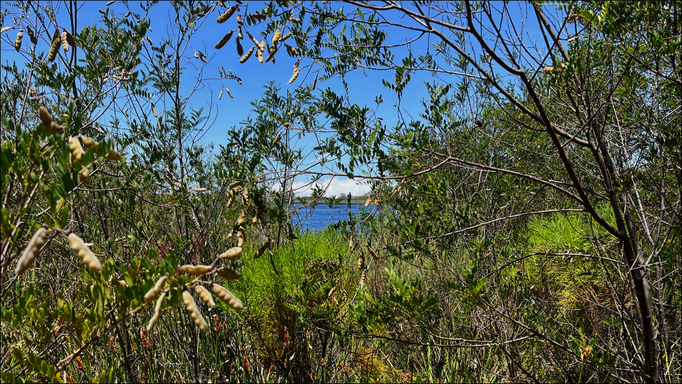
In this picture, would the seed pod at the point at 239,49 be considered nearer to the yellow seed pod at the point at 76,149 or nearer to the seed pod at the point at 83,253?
the yellow seed pod at the point at 76,149

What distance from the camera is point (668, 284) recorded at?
2576 mm

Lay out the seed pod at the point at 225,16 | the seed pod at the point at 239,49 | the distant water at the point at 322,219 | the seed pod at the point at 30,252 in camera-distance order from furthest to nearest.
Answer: the distant water at the point at 322,219 < the seed pod at the point at 239,49 < the seed pod at the point at 225,16 < the seed pod at the point at 30,252

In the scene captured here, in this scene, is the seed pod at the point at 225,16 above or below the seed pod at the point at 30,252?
above

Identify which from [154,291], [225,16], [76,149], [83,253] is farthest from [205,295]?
[225,16]

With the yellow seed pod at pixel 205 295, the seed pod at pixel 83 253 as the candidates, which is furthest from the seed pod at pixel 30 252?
the yellow seed pod at pixel 205 295

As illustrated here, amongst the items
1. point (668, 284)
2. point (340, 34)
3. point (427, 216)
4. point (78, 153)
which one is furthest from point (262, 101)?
point (668, 284)

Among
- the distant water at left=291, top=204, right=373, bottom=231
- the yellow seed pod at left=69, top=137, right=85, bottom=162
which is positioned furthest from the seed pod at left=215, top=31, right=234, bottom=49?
the distant water at left=291, top=204, right=373, bottom=231

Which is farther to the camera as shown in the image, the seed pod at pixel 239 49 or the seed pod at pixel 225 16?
the seed pod at pixel 239 49

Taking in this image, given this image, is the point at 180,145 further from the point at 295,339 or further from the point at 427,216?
the point at 427,216

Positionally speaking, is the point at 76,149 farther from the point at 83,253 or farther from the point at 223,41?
the point at 223,41

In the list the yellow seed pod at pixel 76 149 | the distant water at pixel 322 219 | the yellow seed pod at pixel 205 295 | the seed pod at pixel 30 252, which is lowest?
the yellow seed pod at pixel 205 295

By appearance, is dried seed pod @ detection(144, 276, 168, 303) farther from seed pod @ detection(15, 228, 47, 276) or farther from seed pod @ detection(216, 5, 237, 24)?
seed pod @ detection(216, 5, 237, 24)

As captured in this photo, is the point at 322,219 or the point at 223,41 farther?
the point at 322,219

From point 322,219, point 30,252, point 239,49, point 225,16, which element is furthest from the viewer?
point 322,219
